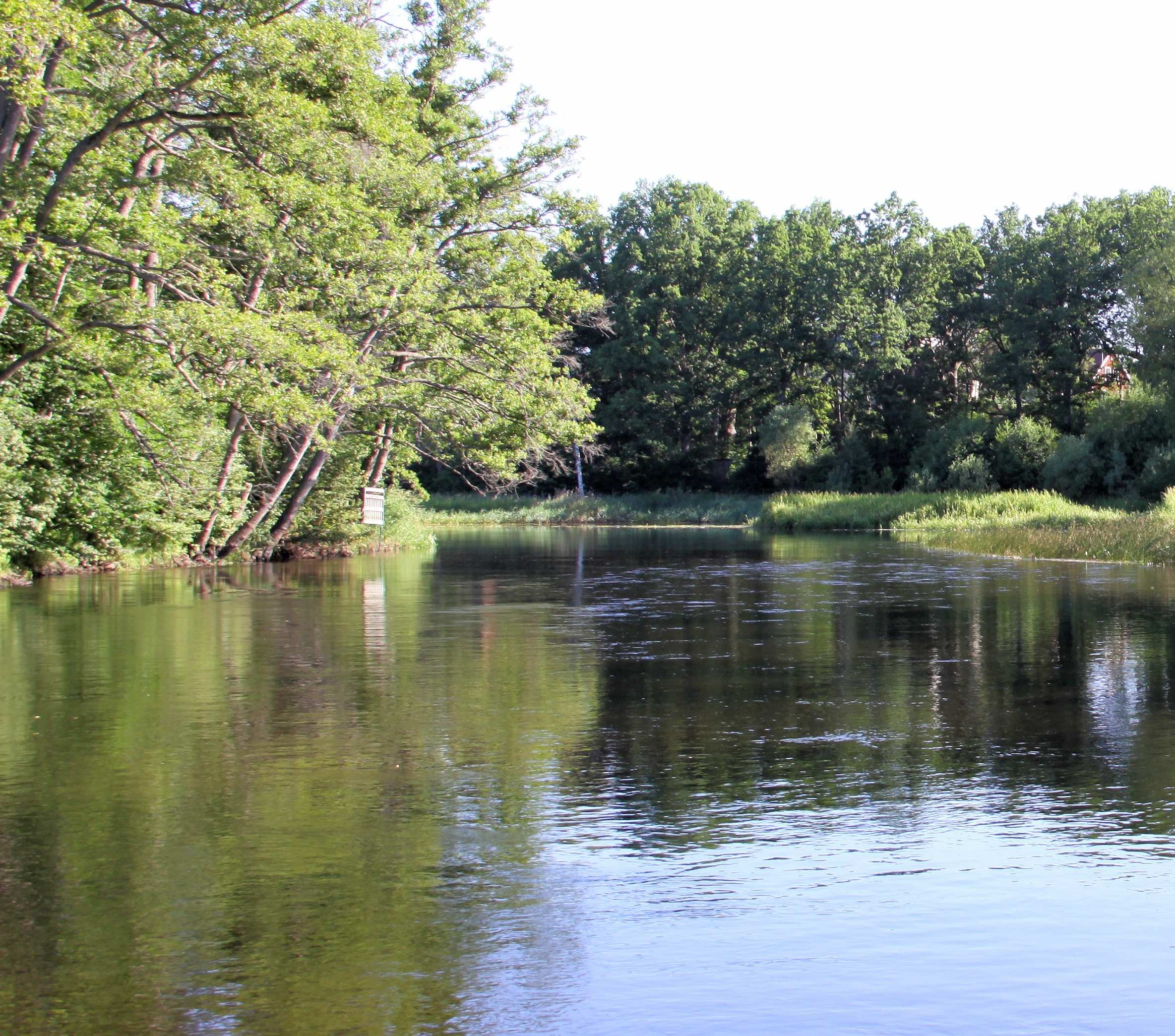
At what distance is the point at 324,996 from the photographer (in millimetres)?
4902

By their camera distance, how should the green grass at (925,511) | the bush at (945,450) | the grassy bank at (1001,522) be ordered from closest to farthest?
the grassy bank at (1001,522) → the green grass at (925,511) → the bush at (945,450)

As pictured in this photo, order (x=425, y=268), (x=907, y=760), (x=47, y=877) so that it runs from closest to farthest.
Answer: (x=47, y=877)
(x=907, y=760)
(x=425, y=268)

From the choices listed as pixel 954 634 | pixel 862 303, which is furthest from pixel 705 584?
pixel 862 303

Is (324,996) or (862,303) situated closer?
(324,996)

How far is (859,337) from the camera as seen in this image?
8194 centimetres

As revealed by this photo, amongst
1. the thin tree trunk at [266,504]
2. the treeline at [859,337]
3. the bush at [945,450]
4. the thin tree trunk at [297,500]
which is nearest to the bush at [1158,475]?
the treeline at [859,337]

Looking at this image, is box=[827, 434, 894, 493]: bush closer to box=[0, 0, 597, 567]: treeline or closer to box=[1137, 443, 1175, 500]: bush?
box=[1137, 443, 1175, 500]: bush

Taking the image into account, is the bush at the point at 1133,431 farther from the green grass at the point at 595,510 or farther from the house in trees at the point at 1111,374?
the green grass at the point at 595,510

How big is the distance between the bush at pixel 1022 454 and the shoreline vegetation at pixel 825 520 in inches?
254

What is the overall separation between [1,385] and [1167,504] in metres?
34.3

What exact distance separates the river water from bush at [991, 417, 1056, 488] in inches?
2286

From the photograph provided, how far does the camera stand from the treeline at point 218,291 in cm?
2270

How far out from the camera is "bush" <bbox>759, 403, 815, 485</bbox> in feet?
259

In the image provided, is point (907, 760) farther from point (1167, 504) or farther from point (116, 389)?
point (1167, 504)
